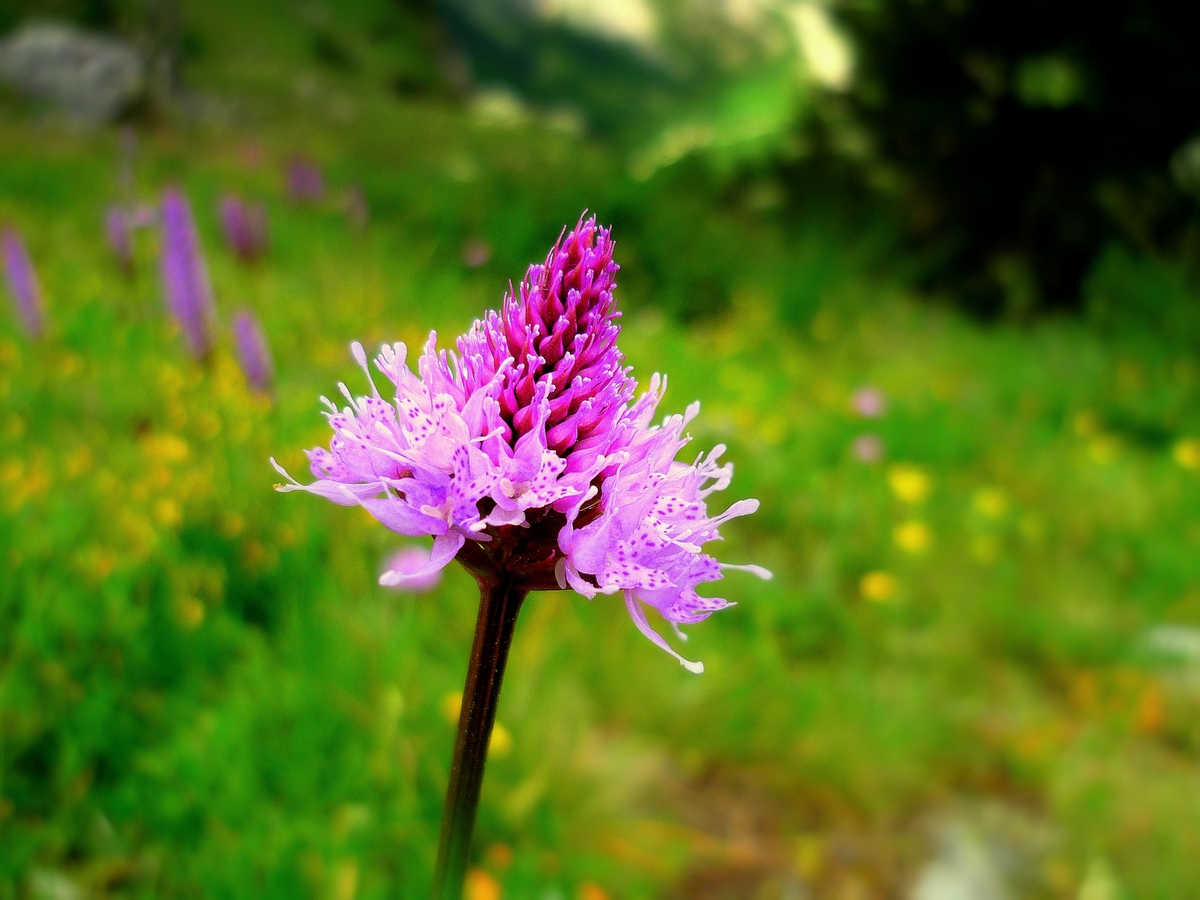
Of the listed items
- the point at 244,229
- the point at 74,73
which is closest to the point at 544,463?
the point at 244,229

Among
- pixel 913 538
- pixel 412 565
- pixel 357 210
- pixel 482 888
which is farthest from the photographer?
pixel 357 210

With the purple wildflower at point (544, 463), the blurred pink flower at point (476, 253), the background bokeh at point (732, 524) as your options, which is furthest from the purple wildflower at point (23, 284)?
the purple wildflower at point (544, 463)

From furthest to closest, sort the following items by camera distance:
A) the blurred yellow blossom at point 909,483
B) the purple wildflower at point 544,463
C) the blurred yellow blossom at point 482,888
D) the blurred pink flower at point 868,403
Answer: the blurred pink flower at point 868,403 → the blurred yellow blossom at point 909,483 → the blurred yellow blossom at point 482,888 → the purple wildflower at point 544,463

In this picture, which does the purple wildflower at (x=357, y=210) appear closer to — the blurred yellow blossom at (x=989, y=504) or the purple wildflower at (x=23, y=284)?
the purple wildflower at (x=23, y=284)

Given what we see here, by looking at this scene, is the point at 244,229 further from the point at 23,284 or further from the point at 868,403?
the point at 868,403

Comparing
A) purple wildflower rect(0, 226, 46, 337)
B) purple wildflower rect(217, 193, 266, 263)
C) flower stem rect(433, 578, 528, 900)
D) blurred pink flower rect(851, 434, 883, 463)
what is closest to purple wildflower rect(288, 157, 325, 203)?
purple wildflower rect(217, 193, 266, 263)

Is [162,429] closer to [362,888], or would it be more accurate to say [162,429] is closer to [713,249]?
[362,888]
